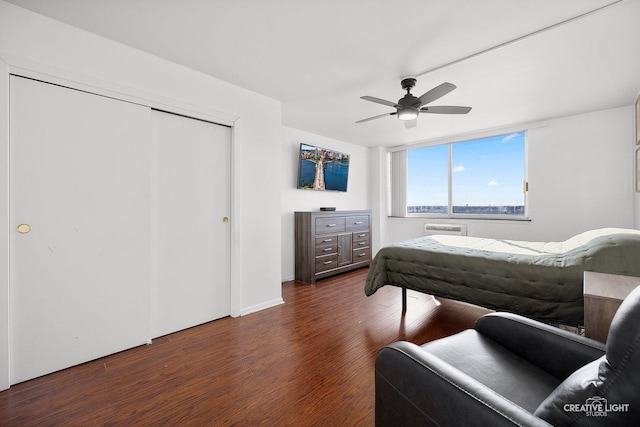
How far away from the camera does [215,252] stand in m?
2.83

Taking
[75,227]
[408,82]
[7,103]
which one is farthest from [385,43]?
[75,227]

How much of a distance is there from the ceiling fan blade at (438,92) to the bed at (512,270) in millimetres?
1493

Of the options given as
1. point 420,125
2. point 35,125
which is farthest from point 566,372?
point 420,125

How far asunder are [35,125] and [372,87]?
293 centimetres

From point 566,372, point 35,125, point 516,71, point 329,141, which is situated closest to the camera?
point 566,372

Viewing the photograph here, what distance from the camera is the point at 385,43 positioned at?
2.15m

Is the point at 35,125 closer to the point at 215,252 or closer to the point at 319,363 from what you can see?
the point at 215,252

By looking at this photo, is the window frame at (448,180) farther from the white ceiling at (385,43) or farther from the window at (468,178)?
the white ceiling at (385,43)

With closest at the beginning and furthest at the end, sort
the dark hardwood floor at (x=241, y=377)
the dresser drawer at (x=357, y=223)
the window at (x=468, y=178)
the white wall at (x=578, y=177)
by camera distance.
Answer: the dark hardwood floor at (x=241, y=377) → the white wall at (x=578, y=177) → the window at (x=468, y=178) → the dresser drawer at (x=357, y=223)

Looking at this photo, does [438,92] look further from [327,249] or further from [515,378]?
[327,249]

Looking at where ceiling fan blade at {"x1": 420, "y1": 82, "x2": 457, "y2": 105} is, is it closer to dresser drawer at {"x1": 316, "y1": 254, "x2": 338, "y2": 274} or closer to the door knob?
dresser drawer at {"x1": 316, "y1": 254, "x2": 338, "y2": 274}

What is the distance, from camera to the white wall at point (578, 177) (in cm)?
352

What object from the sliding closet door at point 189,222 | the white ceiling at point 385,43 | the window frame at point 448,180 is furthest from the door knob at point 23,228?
the window frame at point 448,180

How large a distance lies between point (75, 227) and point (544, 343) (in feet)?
9.92
